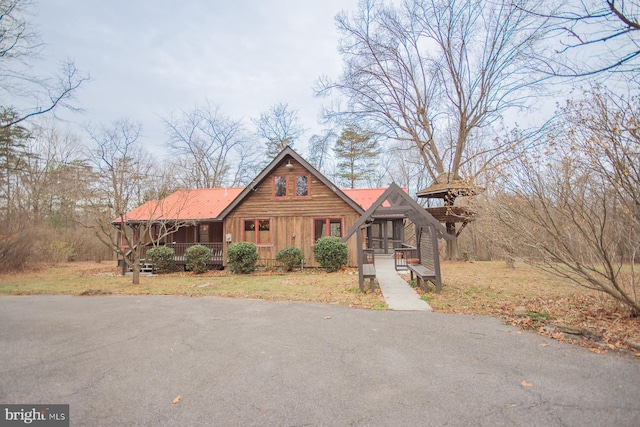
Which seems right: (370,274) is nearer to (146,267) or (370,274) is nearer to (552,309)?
(552,309)

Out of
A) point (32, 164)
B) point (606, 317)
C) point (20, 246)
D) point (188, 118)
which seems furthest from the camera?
point (188, 118)

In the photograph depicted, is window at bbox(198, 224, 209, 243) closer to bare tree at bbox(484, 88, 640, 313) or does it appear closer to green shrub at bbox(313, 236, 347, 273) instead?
green shrub at bbox(313, 236, 347, 273)

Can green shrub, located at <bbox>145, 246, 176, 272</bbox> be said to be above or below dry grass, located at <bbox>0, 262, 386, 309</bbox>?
above

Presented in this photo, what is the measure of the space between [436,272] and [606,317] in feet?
12.0

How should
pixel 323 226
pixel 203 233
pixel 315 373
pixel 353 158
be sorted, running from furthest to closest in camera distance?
pixel 353 158 → pixel 203 233 → pixel 323 226 → pixel 315 373

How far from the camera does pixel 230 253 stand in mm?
15117

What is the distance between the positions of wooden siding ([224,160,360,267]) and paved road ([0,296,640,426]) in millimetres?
9990

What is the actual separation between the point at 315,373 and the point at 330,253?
1083cm

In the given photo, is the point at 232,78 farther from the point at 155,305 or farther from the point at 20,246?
the point at 155,305

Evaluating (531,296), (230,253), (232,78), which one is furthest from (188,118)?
(531,296)

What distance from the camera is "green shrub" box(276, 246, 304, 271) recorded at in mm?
15281

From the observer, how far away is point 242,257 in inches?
595

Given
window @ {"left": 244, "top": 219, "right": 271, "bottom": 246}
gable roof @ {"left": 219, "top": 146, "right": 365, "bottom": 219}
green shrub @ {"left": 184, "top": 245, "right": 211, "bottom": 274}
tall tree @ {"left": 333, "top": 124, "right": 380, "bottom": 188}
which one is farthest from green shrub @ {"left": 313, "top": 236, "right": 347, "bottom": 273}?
tall tree @ {"left": 333, "top": 124, "right": 380, "bottom": 188}

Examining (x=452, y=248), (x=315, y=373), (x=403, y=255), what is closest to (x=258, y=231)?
(x=403, y=255)
